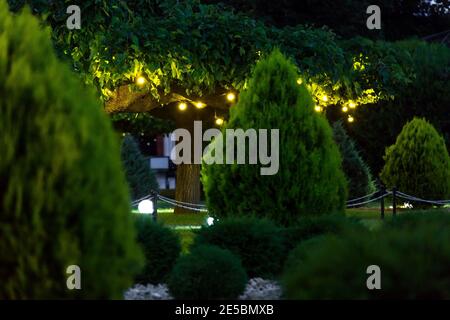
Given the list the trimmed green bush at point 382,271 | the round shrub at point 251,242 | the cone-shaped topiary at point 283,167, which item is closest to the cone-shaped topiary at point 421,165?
the cone-shaped topiary at point 283,167

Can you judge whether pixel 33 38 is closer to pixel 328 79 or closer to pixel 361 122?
pixel 328 79

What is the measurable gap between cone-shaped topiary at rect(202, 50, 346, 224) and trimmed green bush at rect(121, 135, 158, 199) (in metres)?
16.9

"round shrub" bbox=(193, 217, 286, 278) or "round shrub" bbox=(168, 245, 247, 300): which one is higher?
"round shrub" bbox=(193, 217, 286, 278)

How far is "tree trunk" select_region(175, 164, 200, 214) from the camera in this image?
24.1 meters

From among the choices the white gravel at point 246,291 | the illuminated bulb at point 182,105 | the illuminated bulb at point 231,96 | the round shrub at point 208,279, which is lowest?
the white gravel at point 246,291

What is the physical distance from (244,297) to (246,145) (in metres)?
2.59

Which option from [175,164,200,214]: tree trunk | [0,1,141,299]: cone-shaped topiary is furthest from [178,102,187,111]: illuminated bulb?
[0,1,141,299]: cone-shaped topiary

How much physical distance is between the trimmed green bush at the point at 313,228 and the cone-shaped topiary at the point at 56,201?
439 centimetres

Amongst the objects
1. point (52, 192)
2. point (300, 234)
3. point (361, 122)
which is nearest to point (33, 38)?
point (52, 192)

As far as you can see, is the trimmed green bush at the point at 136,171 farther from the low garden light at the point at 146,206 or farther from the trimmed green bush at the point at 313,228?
the trimmed green bush at the point at 313,228

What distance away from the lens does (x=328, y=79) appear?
1859 cm

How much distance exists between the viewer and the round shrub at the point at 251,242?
9242 mm

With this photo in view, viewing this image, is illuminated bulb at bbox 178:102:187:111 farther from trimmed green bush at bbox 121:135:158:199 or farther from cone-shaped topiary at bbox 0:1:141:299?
cone-shaped topiary at bbox 0:1:141:299

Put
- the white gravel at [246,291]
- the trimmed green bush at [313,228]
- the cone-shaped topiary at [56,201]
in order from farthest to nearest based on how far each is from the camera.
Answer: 1. the trimmed green bush at [313,228]
2. the white gravel at [246,291]
3. the cone-shaped topiary at [56,201]
